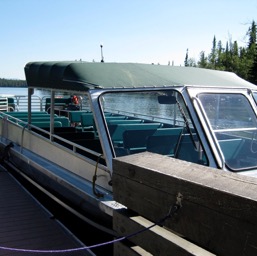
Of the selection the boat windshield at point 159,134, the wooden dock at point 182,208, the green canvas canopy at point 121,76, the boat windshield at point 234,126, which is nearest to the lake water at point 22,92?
the green canvas canopy at point 121,76

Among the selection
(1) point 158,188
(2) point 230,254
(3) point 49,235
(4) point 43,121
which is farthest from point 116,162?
(4) point 43,121

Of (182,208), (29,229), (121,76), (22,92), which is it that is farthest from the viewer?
(22,92)

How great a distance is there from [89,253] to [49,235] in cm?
100

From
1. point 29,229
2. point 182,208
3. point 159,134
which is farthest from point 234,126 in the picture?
point 29,229

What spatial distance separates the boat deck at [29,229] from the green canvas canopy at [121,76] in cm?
171

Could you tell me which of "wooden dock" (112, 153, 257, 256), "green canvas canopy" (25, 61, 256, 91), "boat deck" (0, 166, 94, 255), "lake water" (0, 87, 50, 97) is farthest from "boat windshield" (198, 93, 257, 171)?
"lake water" (0, 87, 50, 97)

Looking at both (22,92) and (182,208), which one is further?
(22,92)

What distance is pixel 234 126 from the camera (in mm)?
4004

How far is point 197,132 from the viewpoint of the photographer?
3.65 m

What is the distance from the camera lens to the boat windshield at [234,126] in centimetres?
368

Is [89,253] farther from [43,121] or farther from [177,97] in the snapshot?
[43,121]

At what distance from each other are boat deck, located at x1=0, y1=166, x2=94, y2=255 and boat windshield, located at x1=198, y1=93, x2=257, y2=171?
1.72m

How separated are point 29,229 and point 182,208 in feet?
10.5

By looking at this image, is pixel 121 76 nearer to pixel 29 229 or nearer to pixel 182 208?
pixel 182 208
